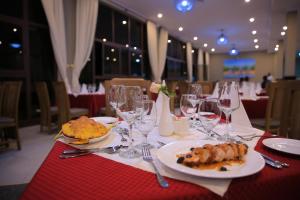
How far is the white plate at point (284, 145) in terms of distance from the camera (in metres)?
→ 0.77

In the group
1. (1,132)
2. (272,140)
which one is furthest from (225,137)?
(1,132)

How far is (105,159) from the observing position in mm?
723

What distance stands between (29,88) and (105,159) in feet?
14.8

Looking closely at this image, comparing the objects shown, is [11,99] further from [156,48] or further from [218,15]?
[218,15]

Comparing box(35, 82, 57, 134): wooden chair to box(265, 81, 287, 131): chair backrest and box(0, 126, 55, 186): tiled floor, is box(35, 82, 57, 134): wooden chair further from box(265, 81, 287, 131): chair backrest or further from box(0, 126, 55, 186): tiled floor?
box(265, 81, 287, 131): chair backrest

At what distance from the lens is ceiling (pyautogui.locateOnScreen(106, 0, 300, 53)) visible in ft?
20.7

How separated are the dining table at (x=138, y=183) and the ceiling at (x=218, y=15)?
602 cm

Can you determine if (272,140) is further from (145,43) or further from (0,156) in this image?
(145,43)

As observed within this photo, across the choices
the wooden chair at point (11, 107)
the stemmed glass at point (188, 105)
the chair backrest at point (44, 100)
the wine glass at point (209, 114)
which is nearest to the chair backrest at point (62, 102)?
the chair backrest at point (44, 100)

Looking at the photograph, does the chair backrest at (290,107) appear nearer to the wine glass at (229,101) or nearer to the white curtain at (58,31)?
the wine glass at (229,101)

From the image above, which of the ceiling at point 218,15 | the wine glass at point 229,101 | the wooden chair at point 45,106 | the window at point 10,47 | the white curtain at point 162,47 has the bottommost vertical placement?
the wooden chair at point 45,106

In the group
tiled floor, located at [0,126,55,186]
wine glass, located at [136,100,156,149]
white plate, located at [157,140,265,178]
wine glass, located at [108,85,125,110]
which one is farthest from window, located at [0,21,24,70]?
white plate, located at [157,140,265,178]

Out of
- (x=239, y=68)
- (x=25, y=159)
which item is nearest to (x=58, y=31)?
(x=25, y=159)

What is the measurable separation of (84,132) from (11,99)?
2.85 metres
